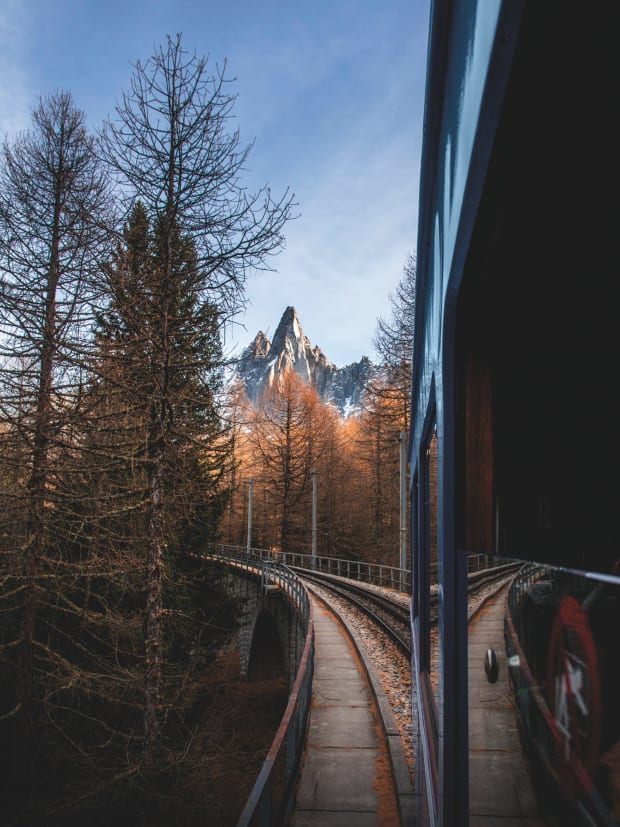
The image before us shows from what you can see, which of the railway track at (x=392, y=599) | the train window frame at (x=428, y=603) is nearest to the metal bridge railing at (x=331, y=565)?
the railway track at (x=392, y=599)

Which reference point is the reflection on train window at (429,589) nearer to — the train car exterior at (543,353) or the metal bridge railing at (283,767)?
the train car exterior at (543,353)

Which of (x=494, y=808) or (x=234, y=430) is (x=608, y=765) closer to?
(x=494, y=808)

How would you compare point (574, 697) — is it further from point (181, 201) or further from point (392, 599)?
point (392, 599)

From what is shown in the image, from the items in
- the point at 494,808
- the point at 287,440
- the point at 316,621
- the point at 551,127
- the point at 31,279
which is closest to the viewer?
the point at 551,127

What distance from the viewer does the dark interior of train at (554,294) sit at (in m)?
0.74

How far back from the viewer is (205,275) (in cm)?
989

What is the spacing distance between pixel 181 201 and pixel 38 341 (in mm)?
3502

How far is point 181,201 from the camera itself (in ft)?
32.4

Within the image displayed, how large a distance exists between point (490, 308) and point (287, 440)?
39963mm

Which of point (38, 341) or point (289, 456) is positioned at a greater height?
point (289, 456)

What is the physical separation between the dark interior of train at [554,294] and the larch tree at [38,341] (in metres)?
9.04

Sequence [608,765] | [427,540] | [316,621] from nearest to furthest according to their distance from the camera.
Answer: [608,765] < [427,540] < [316,621]

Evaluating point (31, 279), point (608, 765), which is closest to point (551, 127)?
point (608, 765)

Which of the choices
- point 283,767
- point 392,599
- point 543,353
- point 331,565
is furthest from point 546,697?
point 331,565
